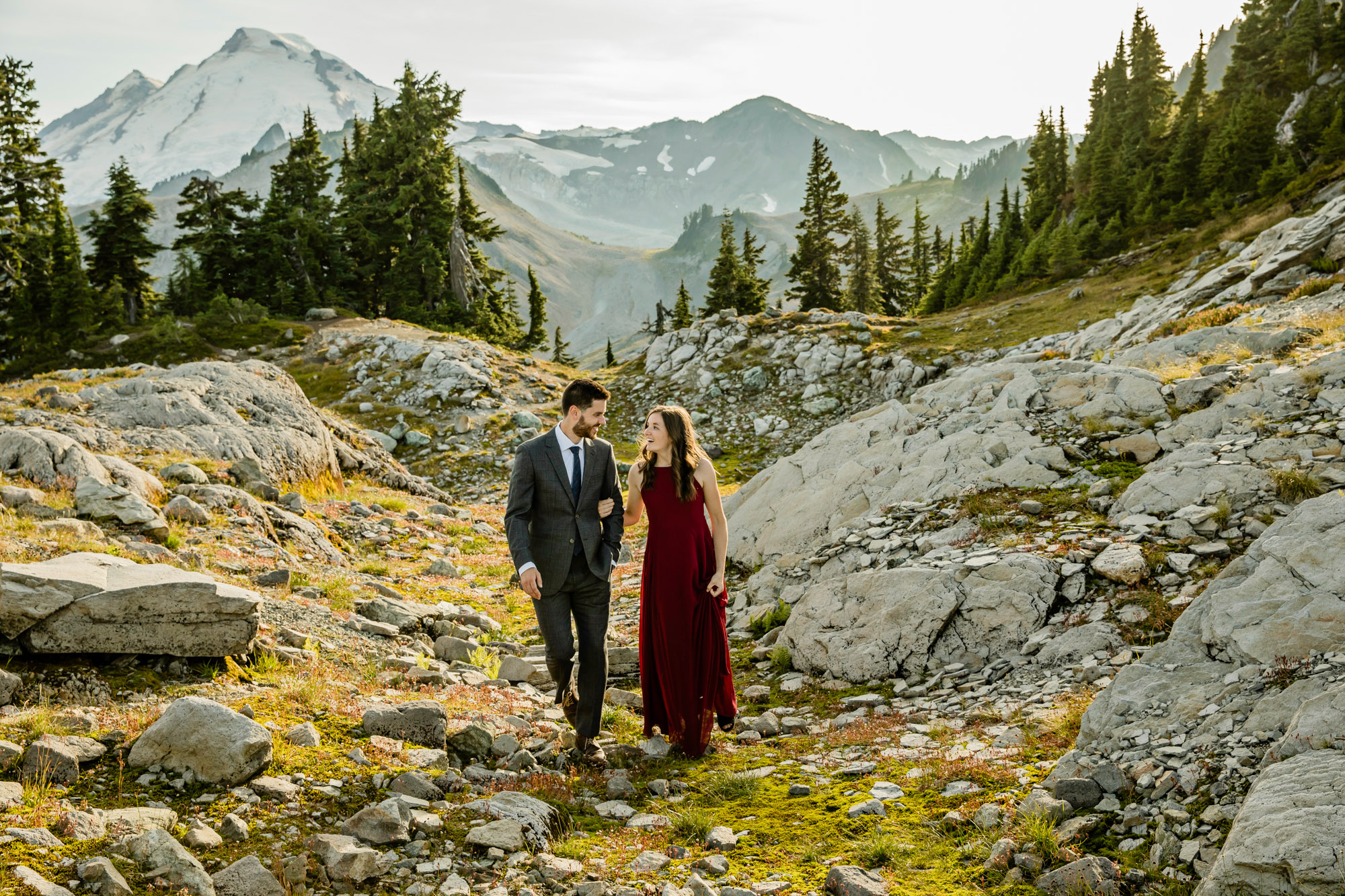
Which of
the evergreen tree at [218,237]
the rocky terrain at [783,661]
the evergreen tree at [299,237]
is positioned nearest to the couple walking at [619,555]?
the rocky terrain at [783,661]

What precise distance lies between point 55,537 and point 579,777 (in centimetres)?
707

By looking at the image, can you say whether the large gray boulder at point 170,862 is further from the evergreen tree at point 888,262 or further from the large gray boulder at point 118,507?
the evergreen tree at point 888,262

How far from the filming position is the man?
6434mm

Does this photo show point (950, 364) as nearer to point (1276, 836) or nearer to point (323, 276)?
point (1276, 836)

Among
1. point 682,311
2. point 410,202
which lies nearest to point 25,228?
point 410,202

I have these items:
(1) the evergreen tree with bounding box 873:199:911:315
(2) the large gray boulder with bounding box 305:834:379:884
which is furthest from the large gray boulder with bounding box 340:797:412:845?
(1) the evergreen tree with bounding box 873:199:911:315

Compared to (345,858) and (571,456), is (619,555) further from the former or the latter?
(345,858)

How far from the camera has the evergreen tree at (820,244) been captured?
178ft

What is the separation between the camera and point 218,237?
47375mm

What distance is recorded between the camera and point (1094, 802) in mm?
4898

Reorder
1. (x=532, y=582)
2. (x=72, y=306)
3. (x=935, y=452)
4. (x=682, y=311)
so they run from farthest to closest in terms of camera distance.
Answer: (x=682, y=311) → (x=72, y=306) → (x=935, y=452) → (x=532, y=582)

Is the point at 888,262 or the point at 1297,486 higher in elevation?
the point at 888,262

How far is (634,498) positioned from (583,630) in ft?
4.25

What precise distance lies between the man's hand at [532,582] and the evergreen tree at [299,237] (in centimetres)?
4748
